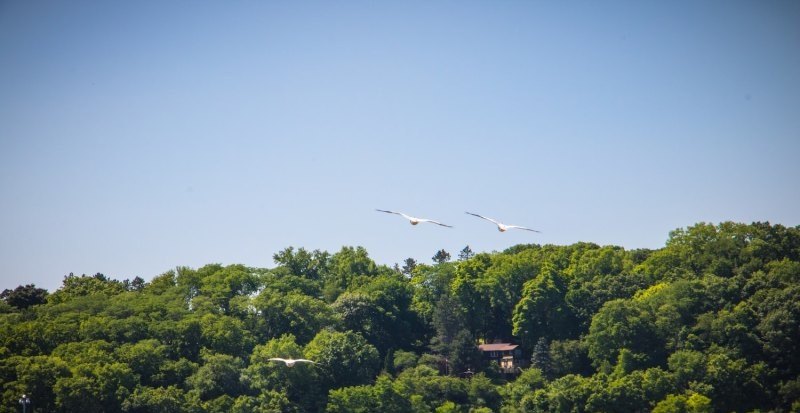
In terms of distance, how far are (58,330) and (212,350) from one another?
13066 millimetres

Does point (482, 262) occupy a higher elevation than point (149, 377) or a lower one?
higher

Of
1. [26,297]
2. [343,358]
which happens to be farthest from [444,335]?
[26,297]

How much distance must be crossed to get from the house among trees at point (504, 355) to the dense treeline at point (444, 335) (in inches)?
59.6

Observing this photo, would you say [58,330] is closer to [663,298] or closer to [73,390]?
[73,390]

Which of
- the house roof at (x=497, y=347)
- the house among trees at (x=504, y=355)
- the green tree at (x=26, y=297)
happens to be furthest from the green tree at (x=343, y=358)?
the green tree at (x=26, y=297)

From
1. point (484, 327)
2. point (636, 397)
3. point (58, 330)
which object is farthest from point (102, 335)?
point (636, 397)

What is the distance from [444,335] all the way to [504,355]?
19.0ft

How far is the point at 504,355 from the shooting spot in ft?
390

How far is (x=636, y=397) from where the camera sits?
100m

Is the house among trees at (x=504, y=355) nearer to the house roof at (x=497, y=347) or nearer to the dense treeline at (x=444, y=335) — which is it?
the house roof at (x=497, y=347)

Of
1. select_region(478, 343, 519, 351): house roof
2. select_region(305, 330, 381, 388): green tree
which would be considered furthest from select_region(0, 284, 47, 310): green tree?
select_region(478, 343, 519, 351): house roof

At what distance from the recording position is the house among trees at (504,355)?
4653 inches

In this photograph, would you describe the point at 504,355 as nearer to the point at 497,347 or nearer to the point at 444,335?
the point at 497,347

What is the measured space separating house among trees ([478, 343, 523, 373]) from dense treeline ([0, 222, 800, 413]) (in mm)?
1513
